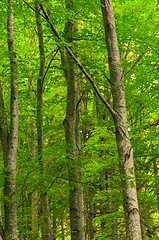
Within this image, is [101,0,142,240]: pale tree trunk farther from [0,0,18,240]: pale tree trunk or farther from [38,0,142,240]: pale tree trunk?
→ [0,0,18,240]: pale tree trunk

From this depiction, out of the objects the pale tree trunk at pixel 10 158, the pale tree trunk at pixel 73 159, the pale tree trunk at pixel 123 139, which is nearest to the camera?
the pale tree trunk at pixel 123 139

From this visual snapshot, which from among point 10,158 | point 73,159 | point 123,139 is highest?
point 10,158

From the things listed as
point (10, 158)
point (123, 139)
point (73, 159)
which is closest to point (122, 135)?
point (123, 139)

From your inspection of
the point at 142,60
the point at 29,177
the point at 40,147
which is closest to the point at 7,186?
the point at 29,177

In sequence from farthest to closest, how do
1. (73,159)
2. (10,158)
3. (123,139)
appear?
(10,158) → (73,159) → (123,139)

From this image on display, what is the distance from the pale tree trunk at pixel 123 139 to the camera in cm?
499

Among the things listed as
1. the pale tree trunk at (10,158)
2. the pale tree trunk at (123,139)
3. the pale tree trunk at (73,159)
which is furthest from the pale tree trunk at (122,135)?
the pale tree trunk at (10,158)

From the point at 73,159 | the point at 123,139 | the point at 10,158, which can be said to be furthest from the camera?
the point at 10,158

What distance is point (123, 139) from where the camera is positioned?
5336 millimetres

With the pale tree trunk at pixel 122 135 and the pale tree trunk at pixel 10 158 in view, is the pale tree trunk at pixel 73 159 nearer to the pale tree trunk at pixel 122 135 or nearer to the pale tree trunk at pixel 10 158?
the pale tree trunk at pixel 10 158

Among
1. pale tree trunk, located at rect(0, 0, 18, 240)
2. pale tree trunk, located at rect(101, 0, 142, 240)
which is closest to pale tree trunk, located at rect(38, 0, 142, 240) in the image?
pale tree trunk, located at rect(101, 0, 142, 240)

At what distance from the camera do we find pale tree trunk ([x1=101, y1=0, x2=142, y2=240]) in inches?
197

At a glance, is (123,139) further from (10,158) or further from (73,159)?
(10,158)

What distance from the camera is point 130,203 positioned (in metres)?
5.04
